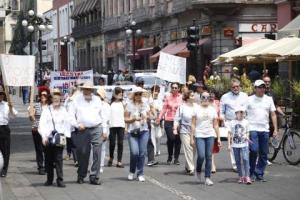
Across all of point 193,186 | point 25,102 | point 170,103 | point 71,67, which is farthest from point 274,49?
point 71,67

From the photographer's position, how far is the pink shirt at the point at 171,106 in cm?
1602

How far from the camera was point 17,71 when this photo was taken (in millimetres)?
15461

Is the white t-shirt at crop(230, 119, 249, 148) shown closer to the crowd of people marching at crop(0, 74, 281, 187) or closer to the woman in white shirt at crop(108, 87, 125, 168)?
the crowd of people marching at crop(0, 74, 281, 187)

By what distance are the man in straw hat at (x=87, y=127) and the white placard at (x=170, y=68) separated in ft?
23.3

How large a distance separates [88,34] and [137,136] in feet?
192

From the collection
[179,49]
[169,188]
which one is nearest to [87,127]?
[169,188]

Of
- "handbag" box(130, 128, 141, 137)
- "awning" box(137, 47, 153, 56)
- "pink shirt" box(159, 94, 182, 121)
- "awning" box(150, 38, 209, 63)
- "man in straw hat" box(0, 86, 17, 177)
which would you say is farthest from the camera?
"awning" box(137, 47, 153, 56)

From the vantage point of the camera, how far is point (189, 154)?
1402 centimetres

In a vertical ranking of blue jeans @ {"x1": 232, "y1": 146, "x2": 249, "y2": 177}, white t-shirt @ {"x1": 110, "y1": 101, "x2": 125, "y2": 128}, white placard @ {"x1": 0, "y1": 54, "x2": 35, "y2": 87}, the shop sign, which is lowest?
blue jeans @ {"x1": 232, "y1": 146, "x2": 249, "y2": 177}

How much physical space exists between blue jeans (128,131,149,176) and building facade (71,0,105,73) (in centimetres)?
5284

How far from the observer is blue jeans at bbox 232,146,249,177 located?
12703 millimetres

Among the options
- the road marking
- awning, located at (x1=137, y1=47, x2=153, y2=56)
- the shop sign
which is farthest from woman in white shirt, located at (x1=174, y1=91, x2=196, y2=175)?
awning, located at (x1=137, y1=47, x2=153, y2=56)

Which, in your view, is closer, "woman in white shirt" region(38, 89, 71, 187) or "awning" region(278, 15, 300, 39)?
"woman in white shirt" region(38, 89, 71, 187)

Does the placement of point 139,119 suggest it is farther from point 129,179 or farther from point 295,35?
point 295,35
